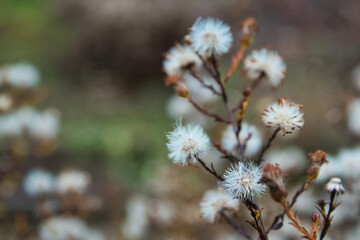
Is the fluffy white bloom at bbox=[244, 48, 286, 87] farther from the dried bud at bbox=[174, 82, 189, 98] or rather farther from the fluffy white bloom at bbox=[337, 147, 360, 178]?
the fluffy white bloom at bbox=[337, 147, 360, 178]

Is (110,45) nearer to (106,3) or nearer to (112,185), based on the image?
(106,3)

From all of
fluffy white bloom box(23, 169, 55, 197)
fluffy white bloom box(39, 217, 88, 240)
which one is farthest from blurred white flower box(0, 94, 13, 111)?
fluffy white bloom box(39, 217, 88, 240)

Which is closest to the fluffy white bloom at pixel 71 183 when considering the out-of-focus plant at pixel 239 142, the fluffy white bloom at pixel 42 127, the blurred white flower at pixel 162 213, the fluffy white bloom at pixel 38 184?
the fluffy white bloom at pixel 38 184

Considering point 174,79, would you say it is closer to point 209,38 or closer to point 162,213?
point 209,38

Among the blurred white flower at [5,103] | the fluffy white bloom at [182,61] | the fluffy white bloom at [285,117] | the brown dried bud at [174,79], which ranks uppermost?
the blurred white flower at [5,103]

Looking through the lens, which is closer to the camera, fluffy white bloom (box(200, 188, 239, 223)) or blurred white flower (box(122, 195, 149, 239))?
fluffy white bloom (box(200, 188, 239, 223))

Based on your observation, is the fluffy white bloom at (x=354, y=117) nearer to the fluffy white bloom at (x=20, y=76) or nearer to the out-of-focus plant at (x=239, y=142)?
the out-of-focus plant at (x=239, y=142)
